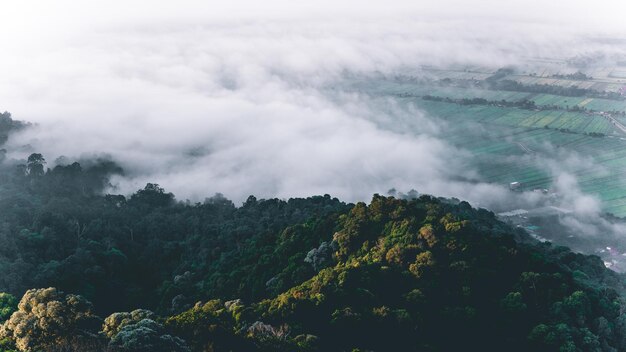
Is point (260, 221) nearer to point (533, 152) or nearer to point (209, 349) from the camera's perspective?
point (209, 349)

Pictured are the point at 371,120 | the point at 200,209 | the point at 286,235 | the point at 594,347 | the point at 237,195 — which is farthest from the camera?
the point at 371,120

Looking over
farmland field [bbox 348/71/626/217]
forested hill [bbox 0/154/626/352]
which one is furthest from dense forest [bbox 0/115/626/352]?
→ farmland field [bbox 348/71/626/217]

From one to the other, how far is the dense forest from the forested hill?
0.10 metres

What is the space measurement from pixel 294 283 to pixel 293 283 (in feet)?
0.38

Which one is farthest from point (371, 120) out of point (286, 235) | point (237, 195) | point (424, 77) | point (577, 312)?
point (577, 312)

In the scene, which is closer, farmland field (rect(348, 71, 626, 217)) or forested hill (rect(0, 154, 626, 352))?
forested hill (rect(0, 154, 626, 352))

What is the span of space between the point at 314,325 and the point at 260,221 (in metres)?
31.2

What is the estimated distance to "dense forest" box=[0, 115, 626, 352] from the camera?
29891 millimetres

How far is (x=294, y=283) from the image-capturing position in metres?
41.1

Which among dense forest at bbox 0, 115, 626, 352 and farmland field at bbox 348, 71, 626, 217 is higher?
farmland field at bbox 348, 71, 626, 217

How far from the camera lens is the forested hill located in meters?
29.9

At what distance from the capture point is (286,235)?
50062mm

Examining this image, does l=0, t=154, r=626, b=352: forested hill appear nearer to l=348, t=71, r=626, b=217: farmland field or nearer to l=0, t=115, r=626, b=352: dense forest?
l=0, t=115, r=626, b=352: dense forest

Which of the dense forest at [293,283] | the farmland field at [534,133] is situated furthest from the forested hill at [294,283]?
the farmland field at [534,133]
